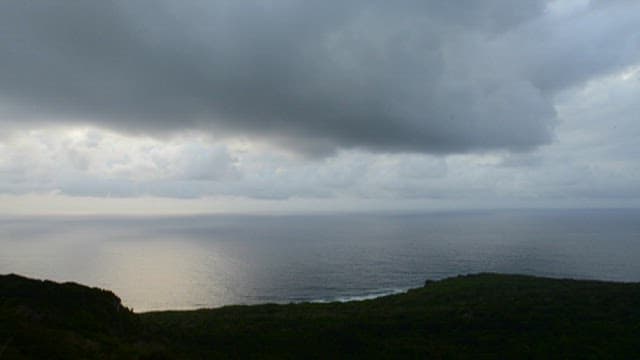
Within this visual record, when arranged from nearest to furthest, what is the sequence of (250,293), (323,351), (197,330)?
(323,351), (197,330), (250,293)

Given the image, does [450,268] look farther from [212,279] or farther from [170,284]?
[170,284]

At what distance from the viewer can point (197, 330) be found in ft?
253

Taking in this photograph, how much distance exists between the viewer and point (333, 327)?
80.2 meters

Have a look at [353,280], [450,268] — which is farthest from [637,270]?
[353,280]

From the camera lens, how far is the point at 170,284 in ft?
571

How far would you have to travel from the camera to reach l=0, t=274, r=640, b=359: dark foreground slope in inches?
1938

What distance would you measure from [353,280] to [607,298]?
274 ft

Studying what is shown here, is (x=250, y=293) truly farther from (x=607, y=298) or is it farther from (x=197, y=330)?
(x=607, y=298)

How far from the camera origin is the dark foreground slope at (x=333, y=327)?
4922 cm

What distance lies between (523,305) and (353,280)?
77.4 metres

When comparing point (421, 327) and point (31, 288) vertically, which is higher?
point (31, 288)

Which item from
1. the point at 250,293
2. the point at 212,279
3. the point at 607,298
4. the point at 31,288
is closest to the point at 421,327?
the point at 607,298

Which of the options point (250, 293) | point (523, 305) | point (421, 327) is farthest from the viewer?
point (250, 293)

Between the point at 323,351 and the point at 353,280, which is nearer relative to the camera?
the point at 323,351
